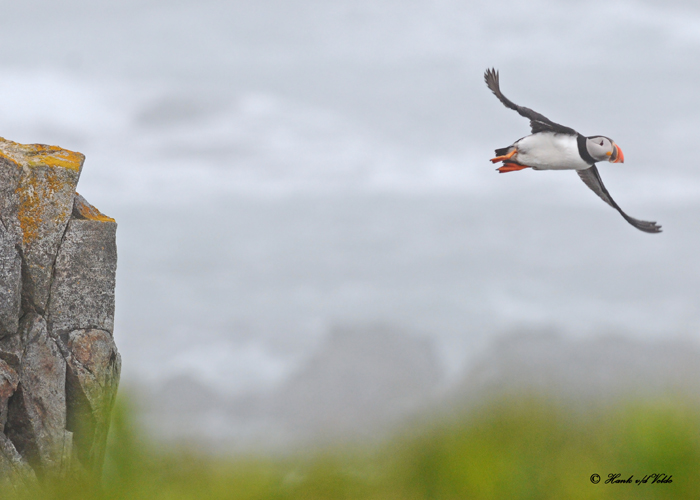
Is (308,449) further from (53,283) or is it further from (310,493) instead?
(53,283)

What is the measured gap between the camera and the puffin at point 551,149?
1486cm

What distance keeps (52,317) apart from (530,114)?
38.0 ft

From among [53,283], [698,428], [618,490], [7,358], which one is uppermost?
[53,283]

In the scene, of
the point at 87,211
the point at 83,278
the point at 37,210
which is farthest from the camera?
the point at 87,211

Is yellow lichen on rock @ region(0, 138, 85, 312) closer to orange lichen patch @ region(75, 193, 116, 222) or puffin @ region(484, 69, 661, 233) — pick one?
orange lichen patch @ region(75, 193, 116, 222)

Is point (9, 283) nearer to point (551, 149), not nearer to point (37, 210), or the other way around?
point (37, 210)

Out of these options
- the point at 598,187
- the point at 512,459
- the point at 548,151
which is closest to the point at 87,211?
the point at 548,151

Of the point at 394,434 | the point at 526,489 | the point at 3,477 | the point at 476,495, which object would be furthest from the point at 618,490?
the point at 3,477

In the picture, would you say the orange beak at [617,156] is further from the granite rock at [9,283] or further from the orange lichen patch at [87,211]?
the granite rock at [9,283]

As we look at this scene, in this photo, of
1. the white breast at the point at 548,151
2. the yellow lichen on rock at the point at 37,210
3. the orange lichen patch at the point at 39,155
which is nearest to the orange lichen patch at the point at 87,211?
the yellow lichen on rock at the point at 37,210

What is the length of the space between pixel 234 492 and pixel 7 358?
6.47 m

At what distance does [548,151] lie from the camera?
1504 centimetres

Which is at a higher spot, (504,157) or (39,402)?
(504,157)

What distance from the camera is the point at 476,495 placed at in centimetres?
973
